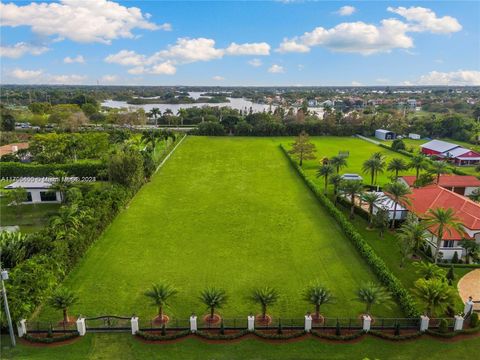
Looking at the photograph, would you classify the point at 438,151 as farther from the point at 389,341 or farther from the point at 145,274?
the point at 145,274

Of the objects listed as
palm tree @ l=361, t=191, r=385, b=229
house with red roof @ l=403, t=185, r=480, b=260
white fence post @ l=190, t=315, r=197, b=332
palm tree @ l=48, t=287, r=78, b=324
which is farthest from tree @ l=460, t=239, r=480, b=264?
palm tree @ l=48, t=287, r=78, b=324

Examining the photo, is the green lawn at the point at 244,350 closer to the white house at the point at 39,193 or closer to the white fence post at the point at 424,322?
the white fence post at the point at 424,322

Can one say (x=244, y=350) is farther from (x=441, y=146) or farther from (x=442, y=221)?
(x=441, y=146)

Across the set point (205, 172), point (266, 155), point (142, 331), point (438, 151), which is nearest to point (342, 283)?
point (142, 331)

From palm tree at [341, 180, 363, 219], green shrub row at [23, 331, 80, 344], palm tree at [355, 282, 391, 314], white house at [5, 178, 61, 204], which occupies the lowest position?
green shrub row at [23, 331, 80, 344]

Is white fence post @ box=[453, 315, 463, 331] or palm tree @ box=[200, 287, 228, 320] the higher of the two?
palm tree @ box=[200, 287, 228, 320]

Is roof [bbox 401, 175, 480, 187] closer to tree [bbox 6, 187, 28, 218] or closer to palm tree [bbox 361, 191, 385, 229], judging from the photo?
palm tree [bbox 361, 191, 385, 229]
